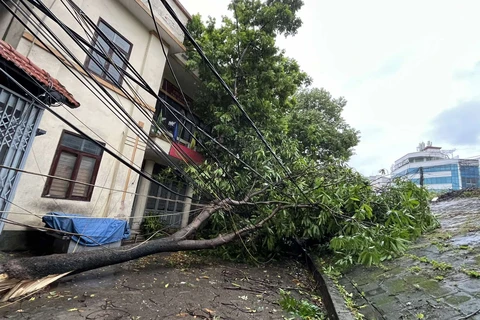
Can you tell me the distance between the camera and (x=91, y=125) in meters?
5.61

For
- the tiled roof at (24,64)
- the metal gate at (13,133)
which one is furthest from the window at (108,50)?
the metal gate at (13,133)

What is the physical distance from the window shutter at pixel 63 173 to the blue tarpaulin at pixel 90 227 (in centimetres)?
56

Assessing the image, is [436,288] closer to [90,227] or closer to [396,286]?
[396,286]

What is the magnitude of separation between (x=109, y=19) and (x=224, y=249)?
6725mm

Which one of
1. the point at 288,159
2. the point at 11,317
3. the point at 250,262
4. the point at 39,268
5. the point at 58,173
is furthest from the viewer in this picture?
the point at 288,159

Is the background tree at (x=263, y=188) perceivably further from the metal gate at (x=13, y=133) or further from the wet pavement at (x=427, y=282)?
the metal gate at (x=13, y=133)

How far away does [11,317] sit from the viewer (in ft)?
8.79

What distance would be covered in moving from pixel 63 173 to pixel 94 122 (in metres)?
1.36

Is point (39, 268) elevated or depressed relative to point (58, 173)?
depressed

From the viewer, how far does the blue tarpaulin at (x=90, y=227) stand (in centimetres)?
455

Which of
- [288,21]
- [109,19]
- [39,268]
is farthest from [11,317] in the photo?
[288,21]

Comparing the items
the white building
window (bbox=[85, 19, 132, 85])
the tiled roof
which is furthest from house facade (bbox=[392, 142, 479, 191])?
the tiled roof

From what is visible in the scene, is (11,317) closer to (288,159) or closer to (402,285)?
(402,285)

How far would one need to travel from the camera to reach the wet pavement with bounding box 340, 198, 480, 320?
2555 millimetres
